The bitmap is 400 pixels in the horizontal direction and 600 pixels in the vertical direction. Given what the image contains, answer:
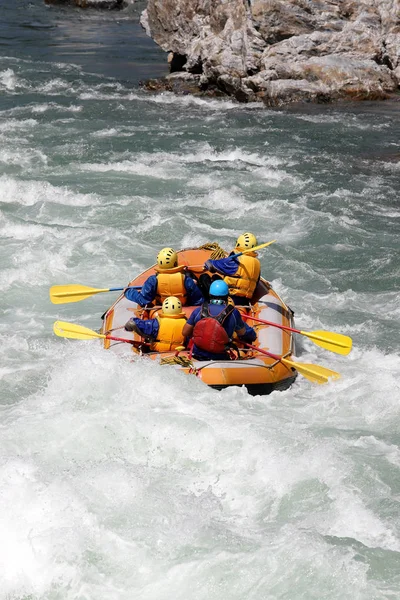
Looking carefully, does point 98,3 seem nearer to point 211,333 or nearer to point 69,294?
point 69,294

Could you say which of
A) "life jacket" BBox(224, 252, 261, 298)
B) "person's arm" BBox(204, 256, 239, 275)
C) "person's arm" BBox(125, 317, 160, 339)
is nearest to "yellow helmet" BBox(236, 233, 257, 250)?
"life jacket" BBox(224, 252, 261, 298)

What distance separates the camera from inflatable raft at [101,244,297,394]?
7.70 m

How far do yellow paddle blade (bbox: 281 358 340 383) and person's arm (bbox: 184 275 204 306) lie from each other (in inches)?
50.5

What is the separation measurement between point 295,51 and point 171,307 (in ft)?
41.6

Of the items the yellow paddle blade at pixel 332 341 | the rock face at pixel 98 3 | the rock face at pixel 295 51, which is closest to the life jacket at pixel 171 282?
the yellow paddle blade at pixel 332 341

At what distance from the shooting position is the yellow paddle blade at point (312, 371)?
8.02 metres

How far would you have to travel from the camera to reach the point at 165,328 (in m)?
8.02

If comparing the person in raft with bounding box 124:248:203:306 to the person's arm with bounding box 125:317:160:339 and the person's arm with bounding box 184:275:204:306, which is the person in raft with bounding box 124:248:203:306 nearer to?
the person's arm with bounding box 184:275:204:306

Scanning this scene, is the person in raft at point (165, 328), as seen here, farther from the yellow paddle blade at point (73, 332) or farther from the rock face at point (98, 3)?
the rock face at point (98, 3)

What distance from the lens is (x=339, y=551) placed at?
5.75 meters

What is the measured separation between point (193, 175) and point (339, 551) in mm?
9773

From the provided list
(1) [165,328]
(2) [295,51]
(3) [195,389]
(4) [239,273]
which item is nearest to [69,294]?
(1) [165,328]

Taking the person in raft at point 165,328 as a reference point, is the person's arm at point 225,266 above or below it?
above

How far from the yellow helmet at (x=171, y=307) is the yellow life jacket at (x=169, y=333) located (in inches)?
1.7
